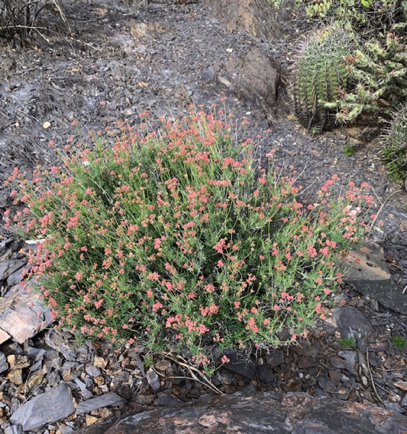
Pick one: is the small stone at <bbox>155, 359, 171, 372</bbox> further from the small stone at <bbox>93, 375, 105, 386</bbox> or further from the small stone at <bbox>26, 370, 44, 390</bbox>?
the small stone at <bbox>26, 370, 44, 390</bbox>

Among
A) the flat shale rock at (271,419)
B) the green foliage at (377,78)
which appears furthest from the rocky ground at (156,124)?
the flat shale rock at (271,419)

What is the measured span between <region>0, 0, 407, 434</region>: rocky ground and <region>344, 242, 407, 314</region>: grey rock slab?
16 millimetres

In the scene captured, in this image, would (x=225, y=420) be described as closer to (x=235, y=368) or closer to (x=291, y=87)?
(x=235, y=368)

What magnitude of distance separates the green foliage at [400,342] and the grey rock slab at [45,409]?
2049 mm

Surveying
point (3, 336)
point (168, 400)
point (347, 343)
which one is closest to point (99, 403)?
point (168, 400)

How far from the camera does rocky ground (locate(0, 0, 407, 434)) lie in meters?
2.22

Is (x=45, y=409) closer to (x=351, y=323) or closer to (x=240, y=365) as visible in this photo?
(x=240, y=365)

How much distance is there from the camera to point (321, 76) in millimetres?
4055

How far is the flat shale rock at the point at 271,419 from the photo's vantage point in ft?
4.52

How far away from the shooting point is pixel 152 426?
152 cm

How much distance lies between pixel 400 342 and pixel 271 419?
1.58 m

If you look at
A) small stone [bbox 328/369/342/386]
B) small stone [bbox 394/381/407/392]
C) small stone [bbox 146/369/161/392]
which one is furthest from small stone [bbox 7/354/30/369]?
small stone [bbox 394/381/407/392]

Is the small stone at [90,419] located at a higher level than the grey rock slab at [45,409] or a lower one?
higher

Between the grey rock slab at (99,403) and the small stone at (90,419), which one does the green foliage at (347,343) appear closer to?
the grey rock slab at (99,403)
